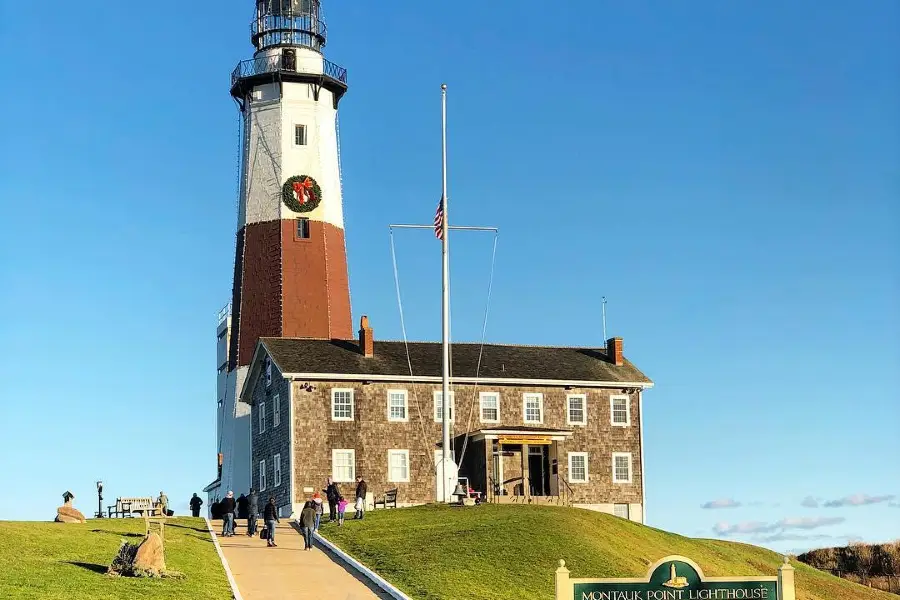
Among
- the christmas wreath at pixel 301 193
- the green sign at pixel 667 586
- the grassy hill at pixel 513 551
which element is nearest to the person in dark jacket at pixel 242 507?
the grassy hill at pixel 513 551

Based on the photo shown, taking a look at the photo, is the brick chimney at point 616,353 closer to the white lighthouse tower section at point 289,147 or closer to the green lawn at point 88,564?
the white lighthouse tower section at point 289,147

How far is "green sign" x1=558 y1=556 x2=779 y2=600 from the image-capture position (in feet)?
66.8

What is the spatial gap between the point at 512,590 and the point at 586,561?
406cm

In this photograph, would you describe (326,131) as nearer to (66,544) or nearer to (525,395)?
(525,395)

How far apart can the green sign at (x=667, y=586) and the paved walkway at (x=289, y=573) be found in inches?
424

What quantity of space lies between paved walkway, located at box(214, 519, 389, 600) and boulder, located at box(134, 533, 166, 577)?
1.82 m

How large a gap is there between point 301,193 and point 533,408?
14.7 metres

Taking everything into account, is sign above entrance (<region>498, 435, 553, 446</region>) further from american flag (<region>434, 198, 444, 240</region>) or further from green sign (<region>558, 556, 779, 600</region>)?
green sign (<region>558, 556, 779, 600</region>)

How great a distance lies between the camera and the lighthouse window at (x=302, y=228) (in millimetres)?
62291

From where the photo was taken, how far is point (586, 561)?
1390 inches

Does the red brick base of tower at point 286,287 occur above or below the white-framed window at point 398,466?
above

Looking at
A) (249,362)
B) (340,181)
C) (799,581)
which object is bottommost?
(799,581)

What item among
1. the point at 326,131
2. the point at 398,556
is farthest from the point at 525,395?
the point at 398,556

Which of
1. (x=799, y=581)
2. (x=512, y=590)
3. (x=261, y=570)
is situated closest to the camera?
(x=512, y=590)
